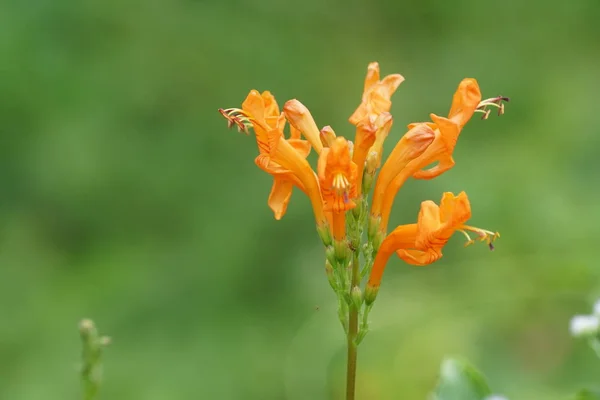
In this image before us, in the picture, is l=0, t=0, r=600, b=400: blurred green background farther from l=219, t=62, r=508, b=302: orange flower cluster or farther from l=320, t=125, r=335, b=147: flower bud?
l=320, t=125, r=335, b=147: flower bud

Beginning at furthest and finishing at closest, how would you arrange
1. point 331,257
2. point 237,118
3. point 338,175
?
point 237,118 → point 331,257 → point 338,175

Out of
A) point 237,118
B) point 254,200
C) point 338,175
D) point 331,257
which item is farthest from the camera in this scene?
point 254,200

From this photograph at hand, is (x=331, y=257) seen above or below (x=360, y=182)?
below

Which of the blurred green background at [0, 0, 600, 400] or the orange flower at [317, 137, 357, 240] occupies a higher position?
the orange flower at [317, 137, 357, 240]

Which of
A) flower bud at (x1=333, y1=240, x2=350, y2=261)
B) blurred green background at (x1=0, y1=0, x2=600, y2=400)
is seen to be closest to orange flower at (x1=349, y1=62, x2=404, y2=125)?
flower bud at (x1=333, y1=240, x2=350, y2=261)

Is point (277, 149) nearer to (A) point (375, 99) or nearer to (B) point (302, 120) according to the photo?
(B) point (302, 120)

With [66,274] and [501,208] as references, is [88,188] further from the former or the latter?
[501,208]

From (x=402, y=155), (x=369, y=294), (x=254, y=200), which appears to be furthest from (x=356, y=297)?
(x=254, y=200)
